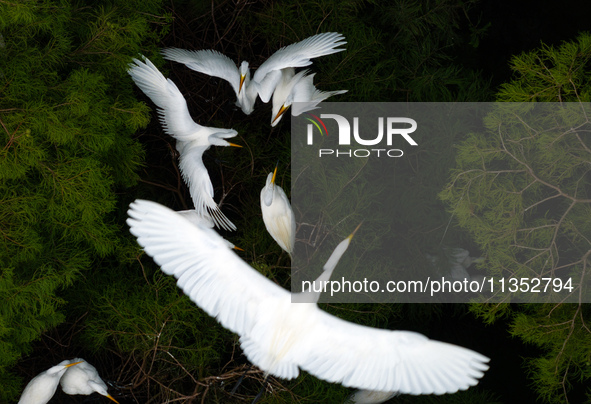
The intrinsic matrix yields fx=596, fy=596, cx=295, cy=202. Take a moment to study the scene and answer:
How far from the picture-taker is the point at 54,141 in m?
1.06

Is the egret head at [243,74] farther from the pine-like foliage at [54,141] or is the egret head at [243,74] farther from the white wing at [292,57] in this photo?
the pine-like foliage at [54,141]

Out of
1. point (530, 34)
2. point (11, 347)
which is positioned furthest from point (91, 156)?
point (530, 34)

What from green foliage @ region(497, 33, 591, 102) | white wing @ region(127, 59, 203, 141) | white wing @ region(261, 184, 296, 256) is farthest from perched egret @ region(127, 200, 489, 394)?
green foliage @ region(497, 33, 591, 102)

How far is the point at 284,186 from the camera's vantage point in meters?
1.37

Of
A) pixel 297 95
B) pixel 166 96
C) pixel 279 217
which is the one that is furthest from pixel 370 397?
pixel 166 96

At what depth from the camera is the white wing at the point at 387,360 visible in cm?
90

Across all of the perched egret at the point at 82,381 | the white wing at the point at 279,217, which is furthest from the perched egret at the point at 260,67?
the perched egret at the point at 82,381

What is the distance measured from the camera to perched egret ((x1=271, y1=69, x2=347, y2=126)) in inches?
47.2

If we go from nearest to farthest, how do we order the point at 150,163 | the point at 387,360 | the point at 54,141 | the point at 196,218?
1. the point at 387,360
2. the point at 54,141
3. the point at 196,218
4. the point at 150,163

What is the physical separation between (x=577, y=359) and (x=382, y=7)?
2.86 feet

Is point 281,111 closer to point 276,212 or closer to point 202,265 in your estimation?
point 276,212

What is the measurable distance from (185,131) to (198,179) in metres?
0.10

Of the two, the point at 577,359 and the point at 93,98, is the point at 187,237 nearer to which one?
the point at 93,98

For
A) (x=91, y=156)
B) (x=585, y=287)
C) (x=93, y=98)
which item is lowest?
(x=585, y=287)
